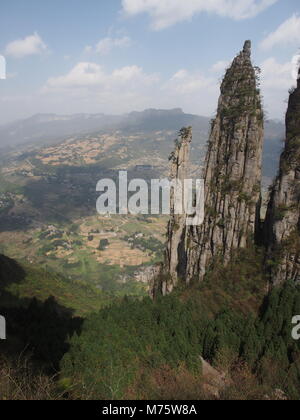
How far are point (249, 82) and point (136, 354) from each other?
44376 millimetres

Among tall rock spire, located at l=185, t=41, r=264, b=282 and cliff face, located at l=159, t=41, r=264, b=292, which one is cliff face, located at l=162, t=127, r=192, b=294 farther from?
tall rock spire, located at l=185, t=41, r=264, b=282

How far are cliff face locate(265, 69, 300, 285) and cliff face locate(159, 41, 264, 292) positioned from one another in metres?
5.27

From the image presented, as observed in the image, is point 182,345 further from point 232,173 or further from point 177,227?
point 232,173

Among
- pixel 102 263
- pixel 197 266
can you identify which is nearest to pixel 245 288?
pixel 197 266

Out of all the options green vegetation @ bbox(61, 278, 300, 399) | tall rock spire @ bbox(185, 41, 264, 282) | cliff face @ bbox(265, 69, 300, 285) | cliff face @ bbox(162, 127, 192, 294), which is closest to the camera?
green vegetation @ bbox(61, 278, 300, 399)

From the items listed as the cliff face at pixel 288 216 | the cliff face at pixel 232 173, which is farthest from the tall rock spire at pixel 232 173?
the cliff face at pixel 288 216

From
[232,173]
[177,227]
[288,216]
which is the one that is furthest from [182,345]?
[232,173]

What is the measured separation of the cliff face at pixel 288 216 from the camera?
131ft

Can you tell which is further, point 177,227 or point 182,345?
point 177,227

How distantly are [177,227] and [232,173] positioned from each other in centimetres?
1390

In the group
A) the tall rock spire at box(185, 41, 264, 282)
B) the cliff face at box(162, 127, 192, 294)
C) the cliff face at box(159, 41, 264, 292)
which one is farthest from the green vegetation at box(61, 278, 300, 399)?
the cliff face at box(162, 127, 192, 294)

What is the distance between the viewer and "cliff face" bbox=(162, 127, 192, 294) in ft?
176

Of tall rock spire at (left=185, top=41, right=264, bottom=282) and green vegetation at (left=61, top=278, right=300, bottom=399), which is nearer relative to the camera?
green vegetation at (left=61, top=278, right=300, bottom=399)

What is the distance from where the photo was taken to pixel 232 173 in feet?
160
